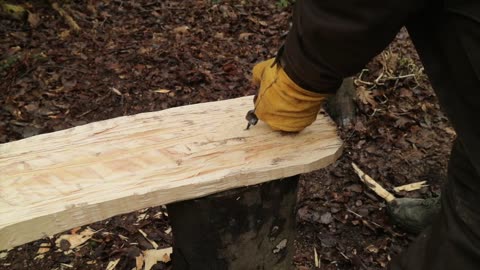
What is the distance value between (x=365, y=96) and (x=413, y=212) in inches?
47.5

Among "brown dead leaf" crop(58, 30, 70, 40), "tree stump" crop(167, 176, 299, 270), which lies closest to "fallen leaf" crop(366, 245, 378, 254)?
"tree stump" crop(167, 176, 299, 270)

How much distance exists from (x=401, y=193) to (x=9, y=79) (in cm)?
333

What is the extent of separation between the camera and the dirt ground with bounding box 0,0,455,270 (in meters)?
2.82

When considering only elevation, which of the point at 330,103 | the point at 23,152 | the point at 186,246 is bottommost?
the point at 330,103

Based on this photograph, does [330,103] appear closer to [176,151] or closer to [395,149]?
[395,149]

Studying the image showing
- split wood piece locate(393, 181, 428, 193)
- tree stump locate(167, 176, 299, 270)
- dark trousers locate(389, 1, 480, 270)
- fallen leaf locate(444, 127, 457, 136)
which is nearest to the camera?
dark trousers locate(389, 1, 480, 270)

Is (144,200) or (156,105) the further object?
(156,105)

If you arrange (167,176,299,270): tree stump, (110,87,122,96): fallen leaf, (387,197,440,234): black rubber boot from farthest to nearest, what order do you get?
(110,87,122,96): fallen leaf → (387,197,440,234): black rubber boot → (167,176,299,270): tree stump

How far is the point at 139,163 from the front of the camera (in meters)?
1.88

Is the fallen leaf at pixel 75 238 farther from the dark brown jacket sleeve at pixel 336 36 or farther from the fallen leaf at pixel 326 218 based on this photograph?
the dark brown jacket sleeve at pixel 336 36

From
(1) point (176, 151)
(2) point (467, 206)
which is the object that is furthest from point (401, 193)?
(1) point (176, 151)

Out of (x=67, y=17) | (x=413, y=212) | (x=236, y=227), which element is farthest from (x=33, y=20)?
(x=413, y=212)

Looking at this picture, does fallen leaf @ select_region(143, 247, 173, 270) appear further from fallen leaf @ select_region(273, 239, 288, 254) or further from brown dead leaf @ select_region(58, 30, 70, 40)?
brown dead leaf @ select_region(58, 30, 70, 40)

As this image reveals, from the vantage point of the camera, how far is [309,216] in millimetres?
2943
